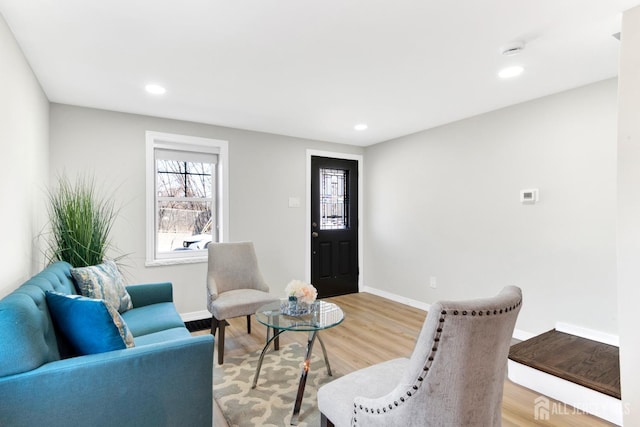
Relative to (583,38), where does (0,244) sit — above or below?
below

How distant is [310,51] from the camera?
82.0 inches

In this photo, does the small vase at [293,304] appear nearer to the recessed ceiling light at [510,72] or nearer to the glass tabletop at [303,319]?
the glass tabletop at [303,319]

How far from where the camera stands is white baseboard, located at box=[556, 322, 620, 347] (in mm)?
2500

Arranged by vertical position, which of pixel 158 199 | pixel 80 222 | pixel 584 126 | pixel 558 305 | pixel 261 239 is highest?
pixel 584 126

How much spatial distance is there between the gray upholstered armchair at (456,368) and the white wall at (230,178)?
120 inches

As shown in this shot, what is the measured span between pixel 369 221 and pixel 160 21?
3.74m

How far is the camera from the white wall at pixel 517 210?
259 cm

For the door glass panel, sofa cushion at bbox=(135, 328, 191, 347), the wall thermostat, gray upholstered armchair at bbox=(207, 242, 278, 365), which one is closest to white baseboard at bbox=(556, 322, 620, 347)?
the wall thermostat

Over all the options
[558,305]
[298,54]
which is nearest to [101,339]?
[298,54]

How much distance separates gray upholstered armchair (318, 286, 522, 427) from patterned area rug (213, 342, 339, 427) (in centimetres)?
98

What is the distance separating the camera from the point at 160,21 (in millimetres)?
1753

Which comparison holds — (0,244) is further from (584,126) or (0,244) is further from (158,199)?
(584,126)

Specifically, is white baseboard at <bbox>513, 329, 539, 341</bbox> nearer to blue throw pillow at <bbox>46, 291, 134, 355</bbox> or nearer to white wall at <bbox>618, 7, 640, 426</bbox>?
white wall at <bbox>618, 7, 640, 426</bbox>

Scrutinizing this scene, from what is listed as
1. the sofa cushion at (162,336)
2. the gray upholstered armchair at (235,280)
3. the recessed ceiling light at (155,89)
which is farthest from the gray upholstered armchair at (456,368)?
the recessed ceiling light at (155,89)
